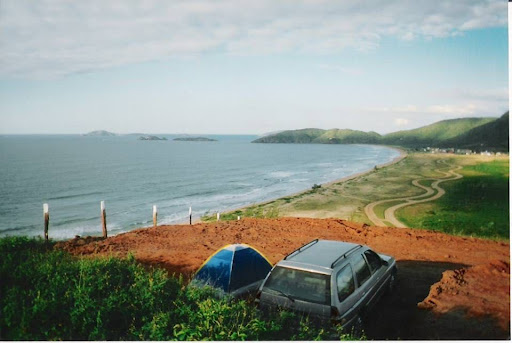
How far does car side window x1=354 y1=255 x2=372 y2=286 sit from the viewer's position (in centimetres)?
625

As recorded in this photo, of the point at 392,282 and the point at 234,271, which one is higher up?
the point at 234,271

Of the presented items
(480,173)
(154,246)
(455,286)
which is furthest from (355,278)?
(480,173)

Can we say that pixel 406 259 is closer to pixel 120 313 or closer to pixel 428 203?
pixel 120 313

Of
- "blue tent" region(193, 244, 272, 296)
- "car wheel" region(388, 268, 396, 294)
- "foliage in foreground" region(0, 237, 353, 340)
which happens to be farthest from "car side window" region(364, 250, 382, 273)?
"blue tent" region(193, 244, 272, 296)

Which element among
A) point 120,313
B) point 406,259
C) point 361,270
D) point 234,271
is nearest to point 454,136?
point 406,259

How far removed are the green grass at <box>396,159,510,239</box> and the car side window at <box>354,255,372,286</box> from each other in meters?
9.64

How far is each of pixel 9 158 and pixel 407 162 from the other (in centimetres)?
5648

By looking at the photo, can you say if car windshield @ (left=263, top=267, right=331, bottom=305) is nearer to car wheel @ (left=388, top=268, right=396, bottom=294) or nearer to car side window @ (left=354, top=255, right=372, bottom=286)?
car side window @ (left=354, top=255, right=372, bottom=286)

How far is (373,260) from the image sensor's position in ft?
23.0

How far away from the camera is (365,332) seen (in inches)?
247

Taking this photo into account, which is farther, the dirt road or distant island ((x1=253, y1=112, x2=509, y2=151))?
the dirt road

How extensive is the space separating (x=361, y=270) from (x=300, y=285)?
1.35 meters

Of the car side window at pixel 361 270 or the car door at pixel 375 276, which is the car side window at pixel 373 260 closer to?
the car door at pixel 375 276

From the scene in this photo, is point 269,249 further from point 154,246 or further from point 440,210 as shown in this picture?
point 440,210
